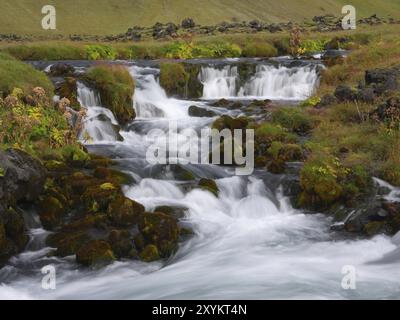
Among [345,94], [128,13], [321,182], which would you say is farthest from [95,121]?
[128,13]

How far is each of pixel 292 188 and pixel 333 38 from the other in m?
29.4

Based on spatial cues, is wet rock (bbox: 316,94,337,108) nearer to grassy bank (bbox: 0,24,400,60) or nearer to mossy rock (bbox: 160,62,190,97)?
mossy rock (bbox: 160,62,190,97)

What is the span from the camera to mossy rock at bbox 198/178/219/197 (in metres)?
15.6

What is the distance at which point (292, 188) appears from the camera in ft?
51.9

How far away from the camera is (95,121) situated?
2088 centimetres

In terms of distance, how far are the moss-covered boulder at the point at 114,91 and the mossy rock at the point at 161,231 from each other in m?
10.2

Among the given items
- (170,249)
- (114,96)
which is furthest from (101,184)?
(114,96)

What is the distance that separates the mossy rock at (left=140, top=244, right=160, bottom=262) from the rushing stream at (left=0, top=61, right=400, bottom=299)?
19 cm

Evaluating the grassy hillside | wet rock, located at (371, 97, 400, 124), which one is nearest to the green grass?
wet rock, located at (371, 97, 400, 124)

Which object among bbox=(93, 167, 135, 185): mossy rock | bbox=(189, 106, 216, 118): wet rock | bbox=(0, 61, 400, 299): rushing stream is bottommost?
bbox=(0, 61, 400, 299): rushing stream

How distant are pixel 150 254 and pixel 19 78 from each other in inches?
442

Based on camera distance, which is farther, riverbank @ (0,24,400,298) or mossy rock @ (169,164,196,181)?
mossy rock @ (169,164,196,181)

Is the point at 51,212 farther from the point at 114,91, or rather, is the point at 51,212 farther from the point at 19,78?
the point at 114,91

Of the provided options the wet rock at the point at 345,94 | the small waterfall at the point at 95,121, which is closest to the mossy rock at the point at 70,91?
the small waterfall at the point at 95,121
